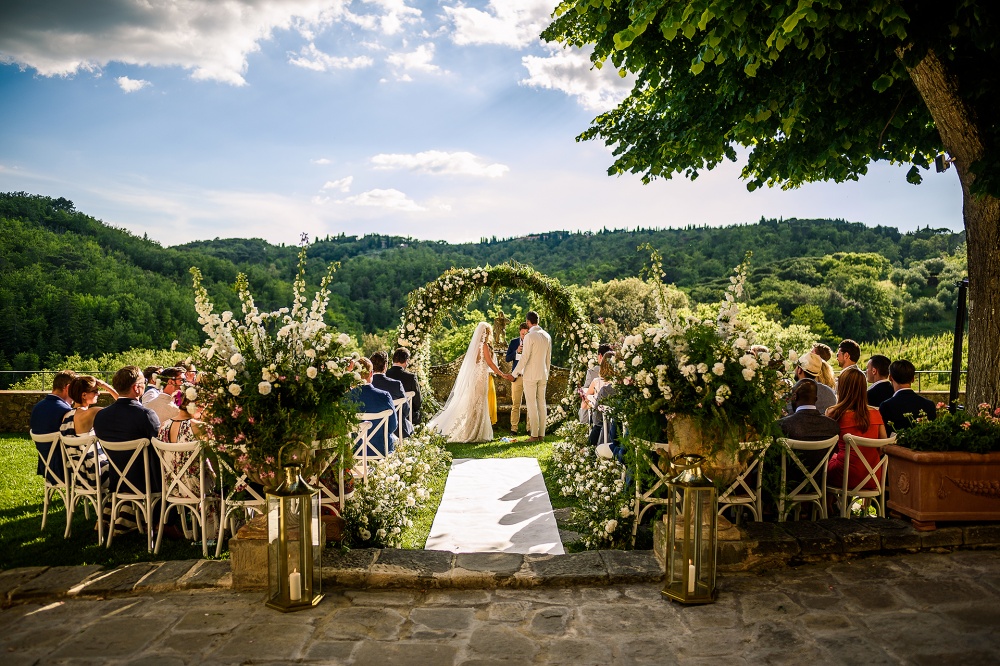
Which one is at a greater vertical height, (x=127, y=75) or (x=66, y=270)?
(x=127, y=75)

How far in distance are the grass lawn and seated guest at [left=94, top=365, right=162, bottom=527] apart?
1.63 ft

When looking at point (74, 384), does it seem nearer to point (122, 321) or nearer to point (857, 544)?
point (857, 544)

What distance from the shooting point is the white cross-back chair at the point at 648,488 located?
4289 millimetres

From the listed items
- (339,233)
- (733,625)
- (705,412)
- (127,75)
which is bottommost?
(733,625)

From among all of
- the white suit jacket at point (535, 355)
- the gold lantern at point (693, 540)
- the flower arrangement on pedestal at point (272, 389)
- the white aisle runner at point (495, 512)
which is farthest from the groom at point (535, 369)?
the gold lantern at point (693, 540)

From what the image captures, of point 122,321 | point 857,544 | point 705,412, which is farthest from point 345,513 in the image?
point 122,321

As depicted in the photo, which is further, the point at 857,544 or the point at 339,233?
the point at 339,233

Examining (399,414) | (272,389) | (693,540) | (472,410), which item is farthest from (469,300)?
(693,540)

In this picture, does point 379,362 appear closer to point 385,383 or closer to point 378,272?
point 385,383

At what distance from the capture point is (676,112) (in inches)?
293

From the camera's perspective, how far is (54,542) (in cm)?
529

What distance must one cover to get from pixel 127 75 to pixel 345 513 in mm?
17918

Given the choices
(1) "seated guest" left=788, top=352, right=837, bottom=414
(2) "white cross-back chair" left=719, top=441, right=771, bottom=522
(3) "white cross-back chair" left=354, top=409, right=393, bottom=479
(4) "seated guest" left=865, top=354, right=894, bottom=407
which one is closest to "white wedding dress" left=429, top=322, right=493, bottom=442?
(3) "white cross-back chair" left=354, top=409, right=393, bottom=479

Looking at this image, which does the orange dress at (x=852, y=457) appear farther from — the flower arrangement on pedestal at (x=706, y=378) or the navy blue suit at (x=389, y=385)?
the navy blue suit at (x=389, y=385)
